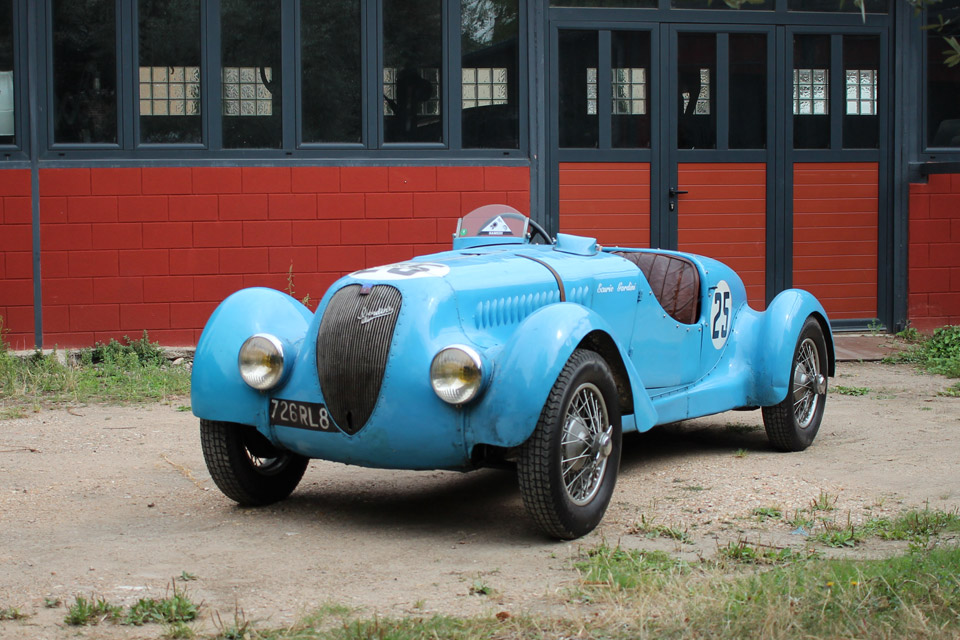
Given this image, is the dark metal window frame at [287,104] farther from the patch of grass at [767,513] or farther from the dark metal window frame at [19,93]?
the patch of grass at [767,513]

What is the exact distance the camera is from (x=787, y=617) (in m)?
3.62

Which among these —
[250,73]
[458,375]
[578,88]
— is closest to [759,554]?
[458,375]

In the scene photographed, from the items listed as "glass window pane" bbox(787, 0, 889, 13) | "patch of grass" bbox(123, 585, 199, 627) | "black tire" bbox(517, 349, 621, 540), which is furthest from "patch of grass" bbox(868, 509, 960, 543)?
"glass window pane" bbox(787, 0, 889, 13)

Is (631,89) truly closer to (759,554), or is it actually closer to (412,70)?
(412,70)

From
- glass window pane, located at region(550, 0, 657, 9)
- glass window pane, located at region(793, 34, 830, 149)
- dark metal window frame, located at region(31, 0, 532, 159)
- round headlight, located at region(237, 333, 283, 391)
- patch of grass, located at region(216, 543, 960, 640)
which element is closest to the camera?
patch of grass, located at region(216, 543, 960, 640)

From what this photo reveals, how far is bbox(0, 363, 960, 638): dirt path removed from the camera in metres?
4.20

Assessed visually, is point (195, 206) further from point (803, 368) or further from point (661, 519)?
point (661, 519)

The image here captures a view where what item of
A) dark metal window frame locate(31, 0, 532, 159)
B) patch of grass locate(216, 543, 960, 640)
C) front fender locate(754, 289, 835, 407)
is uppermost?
dark metal window frame locate(31, 0, 532, 159)

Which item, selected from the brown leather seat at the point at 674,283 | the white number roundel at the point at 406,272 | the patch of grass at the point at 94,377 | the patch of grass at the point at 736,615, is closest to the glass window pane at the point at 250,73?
the patch of grass at the point at 94,377

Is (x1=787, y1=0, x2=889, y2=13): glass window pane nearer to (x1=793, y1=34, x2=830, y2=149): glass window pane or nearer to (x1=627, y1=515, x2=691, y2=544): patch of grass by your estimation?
(x1=793, y1=34, x2=830, y2=149): glass window pane

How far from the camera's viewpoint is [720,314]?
6922 mm

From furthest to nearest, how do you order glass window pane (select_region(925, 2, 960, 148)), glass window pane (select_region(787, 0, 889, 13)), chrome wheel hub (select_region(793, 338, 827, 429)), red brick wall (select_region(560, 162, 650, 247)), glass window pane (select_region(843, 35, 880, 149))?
glass window pane (select_region(925, 2, 960, 148))
glass window pane (select_region(843, 35, 880, 149))
glass window pane (select_region(787, 0, 889, 13))
red brick wall (select_region(560, 162, 650, 247))
chrome wheel hub (select_region(793, 338, 827, 429))

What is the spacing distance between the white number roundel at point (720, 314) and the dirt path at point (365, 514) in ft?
2.23

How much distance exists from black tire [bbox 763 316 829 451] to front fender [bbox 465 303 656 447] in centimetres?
222
